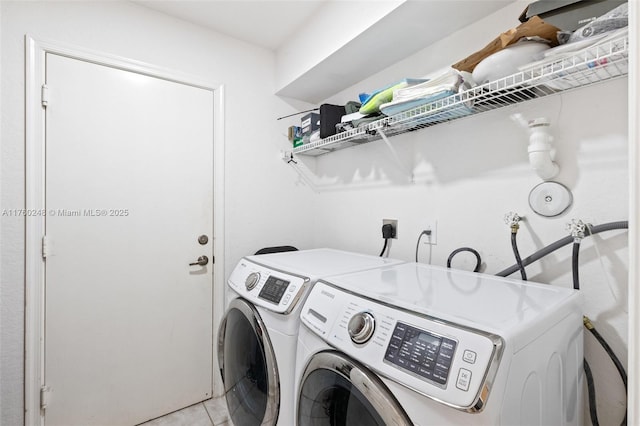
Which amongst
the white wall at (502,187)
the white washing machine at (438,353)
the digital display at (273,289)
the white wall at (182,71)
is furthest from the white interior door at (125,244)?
the white washing machine at (438,353)

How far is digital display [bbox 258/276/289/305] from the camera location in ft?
3.94

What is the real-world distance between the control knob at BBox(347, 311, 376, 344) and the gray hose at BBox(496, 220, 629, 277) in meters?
→ 0.71

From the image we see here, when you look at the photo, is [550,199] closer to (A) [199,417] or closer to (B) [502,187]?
(B) [502,187]

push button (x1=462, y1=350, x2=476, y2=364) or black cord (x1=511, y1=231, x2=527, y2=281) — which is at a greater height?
black cord (x1=511, y1=231, x2=527, y2=281)

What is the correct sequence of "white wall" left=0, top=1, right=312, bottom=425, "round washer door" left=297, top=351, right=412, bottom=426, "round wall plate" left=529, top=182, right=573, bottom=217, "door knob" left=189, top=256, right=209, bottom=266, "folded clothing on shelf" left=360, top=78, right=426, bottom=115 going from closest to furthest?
1. "round washer door" left=297, top=351, right=412, bottom=426
2. "round wall plate" left=529, top=182, right=573, bottom=217
3. "folded clothing on shelf" left=360, top=78, right=426, bottom=115
4. "white wall" left=0, top=1, right=312, bottom=425
5. "door knob" left=189, top=256, right=209, bottom=266

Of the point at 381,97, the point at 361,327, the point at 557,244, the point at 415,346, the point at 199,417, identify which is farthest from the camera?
the point at 199,417

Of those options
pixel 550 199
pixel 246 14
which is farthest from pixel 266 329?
pixel 246 14

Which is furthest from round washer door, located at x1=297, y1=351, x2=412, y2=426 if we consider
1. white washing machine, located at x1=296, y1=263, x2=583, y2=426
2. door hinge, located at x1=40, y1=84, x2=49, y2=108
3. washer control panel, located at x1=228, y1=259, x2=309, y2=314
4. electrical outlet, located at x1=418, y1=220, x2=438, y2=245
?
door hinge, located at x1=40, y1=84, x2=49, y2=108

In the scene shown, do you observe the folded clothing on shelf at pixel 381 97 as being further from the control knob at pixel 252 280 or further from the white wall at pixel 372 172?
the control knob at pixel 252 280

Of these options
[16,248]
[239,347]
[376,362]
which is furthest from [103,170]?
[376,362]

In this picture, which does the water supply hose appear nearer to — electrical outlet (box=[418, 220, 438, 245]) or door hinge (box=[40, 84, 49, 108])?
electrical outlet (box=[418, 220, 438, 245])

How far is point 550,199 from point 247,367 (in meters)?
1.43

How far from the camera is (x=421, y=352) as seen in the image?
0.70 meters

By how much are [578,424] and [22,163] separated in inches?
97.8
